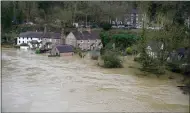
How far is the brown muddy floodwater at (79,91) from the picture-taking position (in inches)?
447

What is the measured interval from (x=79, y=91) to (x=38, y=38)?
1588 cm

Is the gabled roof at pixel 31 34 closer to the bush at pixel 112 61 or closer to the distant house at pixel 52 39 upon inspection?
the distant house at pixel 52 39

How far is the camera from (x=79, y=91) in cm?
1337

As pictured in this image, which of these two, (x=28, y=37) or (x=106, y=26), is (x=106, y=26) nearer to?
(x=106, y=26)

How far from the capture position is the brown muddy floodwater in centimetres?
1135

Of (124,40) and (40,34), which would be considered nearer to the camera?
(124,40)

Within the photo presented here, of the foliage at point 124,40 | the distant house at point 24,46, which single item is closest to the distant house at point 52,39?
the distant house at point 24,46

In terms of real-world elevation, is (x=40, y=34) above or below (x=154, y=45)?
above

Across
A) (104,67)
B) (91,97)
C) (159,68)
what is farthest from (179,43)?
(91,97)

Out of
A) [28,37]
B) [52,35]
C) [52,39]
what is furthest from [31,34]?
[52,39]

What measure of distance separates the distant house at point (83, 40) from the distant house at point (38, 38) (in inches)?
41.7

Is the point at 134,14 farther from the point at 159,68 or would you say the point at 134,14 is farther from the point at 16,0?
the point at 159,68

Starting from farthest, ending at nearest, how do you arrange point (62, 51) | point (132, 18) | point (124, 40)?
1. point (132, 18)
2. point (124, 40)
3. point (62, 51)

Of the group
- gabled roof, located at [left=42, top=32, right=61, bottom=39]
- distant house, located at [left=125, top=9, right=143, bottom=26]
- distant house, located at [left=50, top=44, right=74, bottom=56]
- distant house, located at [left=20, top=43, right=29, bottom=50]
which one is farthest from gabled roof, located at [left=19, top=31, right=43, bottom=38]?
distant house, located at [left=125, top=9, right=143, bottom=26]
